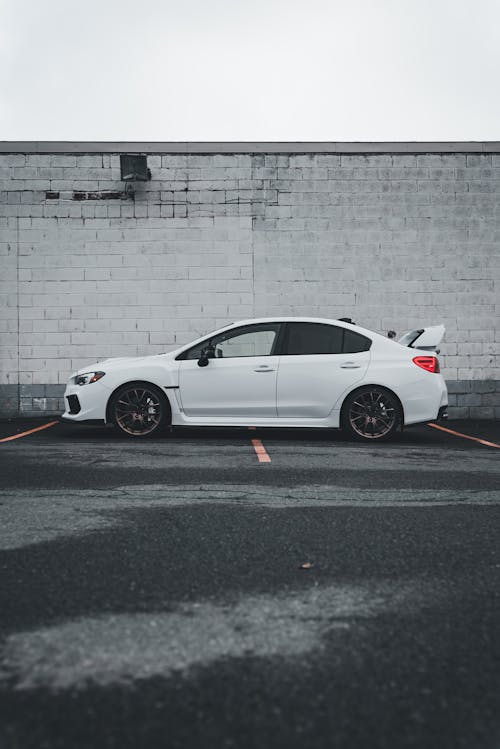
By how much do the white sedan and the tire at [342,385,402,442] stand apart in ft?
0.04

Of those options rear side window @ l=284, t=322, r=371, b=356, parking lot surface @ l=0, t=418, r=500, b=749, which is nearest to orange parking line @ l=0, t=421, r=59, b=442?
rear side window @ l=284, t=322, r=371, b=356

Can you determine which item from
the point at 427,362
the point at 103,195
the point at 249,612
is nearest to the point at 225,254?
the point at 103,195

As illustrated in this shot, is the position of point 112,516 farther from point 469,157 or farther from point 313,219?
point 469,157

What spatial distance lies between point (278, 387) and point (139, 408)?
5.99ft

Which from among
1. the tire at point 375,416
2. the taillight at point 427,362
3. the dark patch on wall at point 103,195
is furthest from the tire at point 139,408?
the dark patch on wall at point 103,195

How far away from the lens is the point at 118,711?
2311mm

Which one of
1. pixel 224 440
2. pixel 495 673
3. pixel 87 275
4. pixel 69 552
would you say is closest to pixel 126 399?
pixel 224 440

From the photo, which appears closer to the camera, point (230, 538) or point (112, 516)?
point (230, 538)

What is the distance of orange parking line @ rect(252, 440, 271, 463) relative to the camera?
8125 millimetres

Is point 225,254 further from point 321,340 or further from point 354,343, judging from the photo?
point 354,343

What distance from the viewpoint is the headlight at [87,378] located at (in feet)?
34.3

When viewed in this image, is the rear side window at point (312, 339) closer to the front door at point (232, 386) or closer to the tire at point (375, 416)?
the front door at point (232, 386)

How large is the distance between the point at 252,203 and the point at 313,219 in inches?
47.1

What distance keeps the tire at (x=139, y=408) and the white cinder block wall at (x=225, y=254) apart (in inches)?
184
